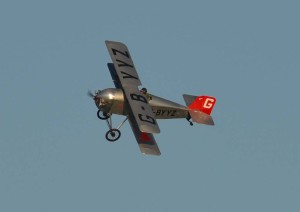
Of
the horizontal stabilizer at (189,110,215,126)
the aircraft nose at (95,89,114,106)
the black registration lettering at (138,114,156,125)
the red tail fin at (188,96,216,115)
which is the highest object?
the red tail fin at (188,96,216,115)

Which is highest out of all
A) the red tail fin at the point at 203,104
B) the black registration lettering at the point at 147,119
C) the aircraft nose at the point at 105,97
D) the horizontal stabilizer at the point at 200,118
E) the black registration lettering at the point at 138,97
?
the red tail fin at the point at 203,104

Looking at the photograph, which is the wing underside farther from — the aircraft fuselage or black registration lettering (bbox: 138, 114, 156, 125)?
the aircraft fuselage

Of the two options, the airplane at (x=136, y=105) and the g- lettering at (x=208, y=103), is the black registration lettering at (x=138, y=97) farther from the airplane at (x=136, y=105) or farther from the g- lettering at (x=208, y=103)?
the g- lettering at (x=208, y=103)

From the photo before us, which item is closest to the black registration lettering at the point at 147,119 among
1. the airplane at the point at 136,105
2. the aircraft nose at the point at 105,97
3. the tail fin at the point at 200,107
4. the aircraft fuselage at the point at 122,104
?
the airplane at the point at 136,105

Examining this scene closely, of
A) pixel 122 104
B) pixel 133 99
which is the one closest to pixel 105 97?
pixel 122 104

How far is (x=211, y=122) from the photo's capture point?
55469 millimetres

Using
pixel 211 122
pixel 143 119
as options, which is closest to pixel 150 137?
pixel 143 119

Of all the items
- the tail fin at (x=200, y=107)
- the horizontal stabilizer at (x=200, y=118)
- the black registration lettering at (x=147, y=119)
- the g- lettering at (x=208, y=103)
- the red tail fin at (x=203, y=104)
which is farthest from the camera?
the g- lettering at (x=208, y=103)

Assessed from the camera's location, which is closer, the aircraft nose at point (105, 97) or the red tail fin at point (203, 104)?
the aircraft nose at point (105, 97)

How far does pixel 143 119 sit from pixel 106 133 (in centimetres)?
329

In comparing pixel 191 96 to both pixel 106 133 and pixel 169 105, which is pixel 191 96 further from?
pixel 106 133

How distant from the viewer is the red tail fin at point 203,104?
185 feet

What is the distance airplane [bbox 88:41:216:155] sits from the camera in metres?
50.7

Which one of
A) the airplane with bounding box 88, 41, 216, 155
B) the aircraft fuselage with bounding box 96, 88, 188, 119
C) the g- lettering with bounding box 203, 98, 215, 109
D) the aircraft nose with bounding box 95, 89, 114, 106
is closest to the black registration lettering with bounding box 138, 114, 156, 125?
the airplane with bounding box 88, 41, 216, 155
